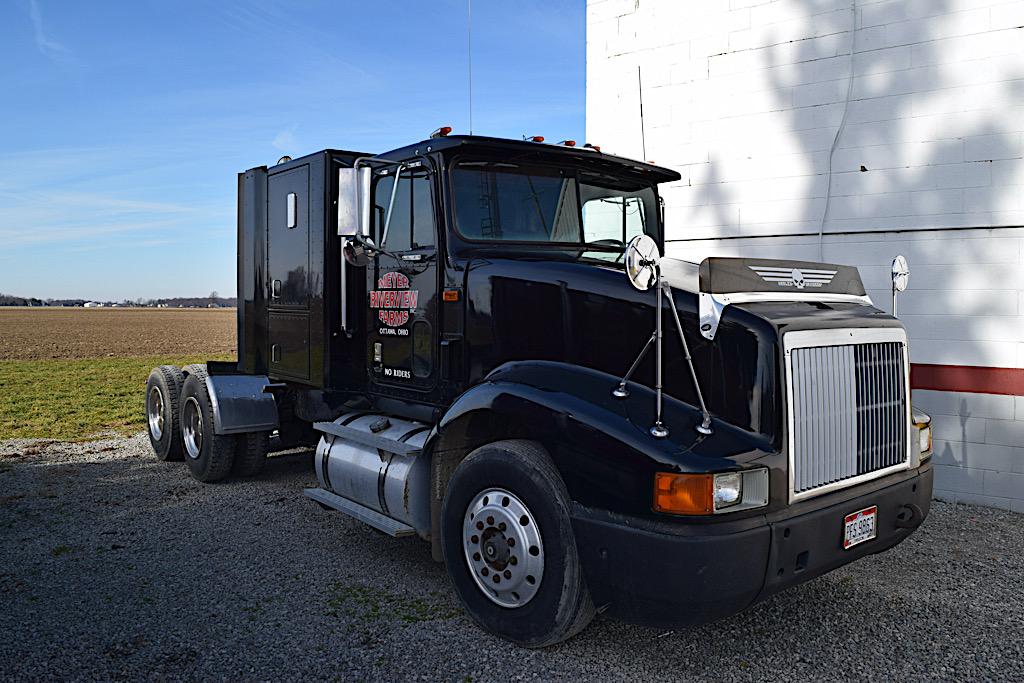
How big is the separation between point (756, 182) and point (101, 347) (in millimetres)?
31828

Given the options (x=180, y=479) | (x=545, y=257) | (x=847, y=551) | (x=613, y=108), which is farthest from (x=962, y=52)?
(x=180, y=479)

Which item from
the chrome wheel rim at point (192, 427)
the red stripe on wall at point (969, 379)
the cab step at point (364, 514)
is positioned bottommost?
the cab step at point (364, 514)

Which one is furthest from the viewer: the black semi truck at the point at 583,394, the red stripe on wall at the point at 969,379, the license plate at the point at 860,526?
the red stripe on wall at the point at 969,379

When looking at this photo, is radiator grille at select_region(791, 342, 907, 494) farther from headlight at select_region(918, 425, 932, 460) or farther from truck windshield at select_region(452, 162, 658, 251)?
truck windshield at select_region(452, 162, 658, 251)

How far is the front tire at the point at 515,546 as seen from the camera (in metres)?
3.55

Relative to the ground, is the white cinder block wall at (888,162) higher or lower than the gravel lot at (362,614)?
higher

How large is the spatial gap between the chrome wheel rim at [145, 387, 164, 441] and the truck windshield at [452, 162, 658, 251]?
4.90 m

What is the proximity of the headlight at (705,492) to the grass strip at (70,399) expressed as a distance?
8.70m

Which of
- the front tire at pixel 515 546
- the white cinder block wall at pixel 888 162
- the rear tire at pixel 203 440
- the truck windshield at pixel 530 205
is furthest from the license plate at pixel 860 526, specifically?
the rear tire at pixel 203 440

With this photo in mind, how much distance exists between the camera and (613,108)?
345 inches

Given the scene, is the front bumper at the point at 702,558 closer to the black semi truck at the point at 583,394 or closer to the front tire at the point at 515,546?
the black semi truck at the point at 583,394

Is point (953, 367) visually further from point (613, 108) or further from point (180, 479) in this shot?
point (180, 479)

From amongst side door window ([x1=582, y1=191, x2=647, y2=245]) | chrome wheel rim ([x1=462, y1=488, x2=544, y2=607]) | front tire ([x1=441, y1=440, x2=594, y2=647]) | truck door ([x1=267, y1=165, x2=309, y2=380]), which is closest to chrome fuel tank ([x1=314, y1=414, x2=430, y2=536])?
front tire ([x1=441, y1=440, x2=594, y2=647])

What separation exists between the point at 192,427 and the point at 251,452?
83 cm
